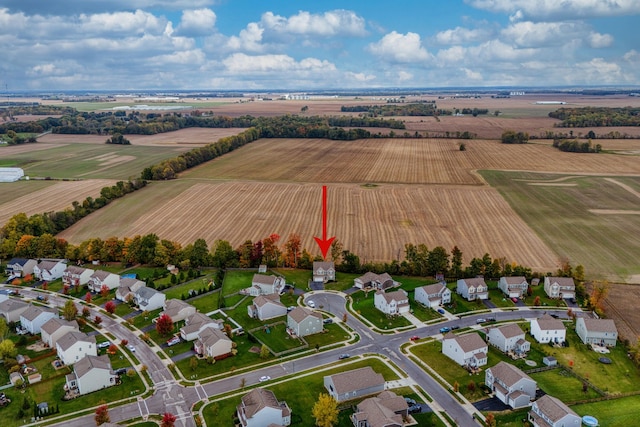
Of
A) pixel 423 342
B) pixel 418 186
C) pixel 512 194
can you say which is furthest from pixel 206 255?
pixel 512 194

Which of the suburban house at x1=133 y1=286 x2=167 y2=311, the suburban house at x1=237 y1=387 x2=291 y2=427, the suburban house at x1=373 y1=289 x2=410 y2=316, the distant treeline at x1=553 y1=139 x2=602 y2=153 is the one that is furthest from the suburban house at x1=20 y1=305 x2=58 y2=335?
the distant treeline at x1=553 y1=139 x2=602 y2=153

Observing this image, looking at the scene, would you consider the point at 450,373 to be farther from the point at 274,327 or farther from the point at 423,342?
the point at 274,327

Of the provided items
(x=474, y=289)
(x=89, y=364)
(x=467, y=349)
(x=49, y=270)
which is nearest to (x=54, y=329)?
(x=89, y=364)

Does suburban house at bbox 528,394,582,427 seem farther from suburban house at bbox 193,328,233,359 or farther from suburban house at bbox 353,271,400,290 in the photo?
suburban house at bbox 193,328,233,359

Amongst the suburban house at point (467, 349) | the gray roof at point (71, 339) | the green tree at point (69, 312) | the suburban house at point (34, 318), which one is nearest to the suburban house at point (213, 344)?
the gray roof at point (71, 339)

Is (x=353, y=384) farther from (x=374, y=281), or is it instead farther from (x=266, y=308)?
(x=374, y=281)

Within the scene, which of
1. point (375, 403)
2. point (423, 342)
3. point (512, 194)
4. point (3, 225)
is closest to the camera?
point (375, 403)
